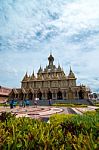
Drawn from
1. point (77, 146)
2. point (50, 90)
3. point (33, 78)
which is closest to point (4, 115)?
point (77, 146)

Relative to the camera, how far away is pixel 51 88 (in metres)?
59.5

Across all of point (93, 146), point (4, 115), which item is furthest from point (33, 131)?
point (4, 115)

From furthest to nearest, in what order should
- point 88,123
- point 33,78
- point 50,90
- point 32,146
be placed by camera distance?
point 33,78 < point 50,90 < point 88,123 < point 32,146

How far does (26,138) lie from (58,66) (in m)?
64.0

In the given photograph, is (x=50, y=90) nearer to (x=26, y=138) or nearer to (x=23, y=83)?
(x=23, y=83)

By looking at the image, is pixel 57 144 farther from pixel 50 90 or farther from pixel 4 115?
pixel 50 90

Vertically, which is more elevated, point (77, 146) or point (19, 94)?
point (19, 94)

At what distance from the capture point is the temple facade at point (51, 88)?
5703 centimetres

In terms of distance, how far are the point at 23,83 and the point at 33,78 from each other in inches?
155

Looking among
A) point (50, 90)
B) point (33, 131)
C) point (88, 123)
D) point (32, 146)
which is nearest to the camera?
point (32, 146)

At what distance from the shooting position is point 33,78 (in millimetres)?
63844

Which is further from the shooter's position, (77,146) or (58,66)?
(58,66)

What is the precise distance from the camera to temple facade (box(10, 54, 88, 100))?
2245 inches

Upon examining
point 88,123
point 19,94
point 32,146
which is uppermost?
point 19,94
